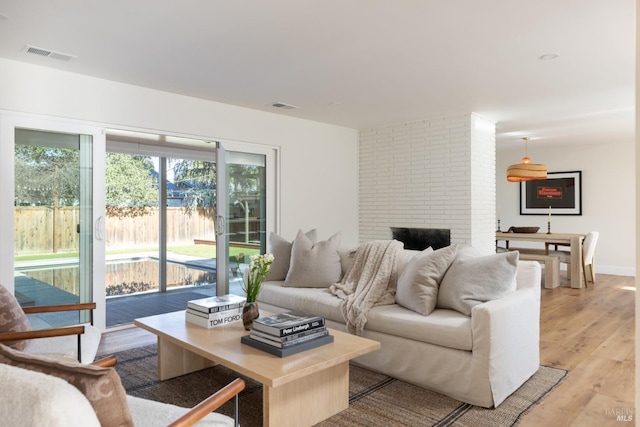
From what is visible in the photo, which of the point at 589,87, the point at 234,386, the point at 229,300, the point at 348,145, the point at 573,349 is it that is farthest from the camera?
the point at 348,145

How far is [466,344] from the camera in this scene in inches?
100

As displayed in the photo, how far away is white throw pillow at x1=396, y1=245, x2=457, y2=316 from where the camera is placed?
2908mm

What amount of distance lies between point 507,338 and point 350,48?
234 centimetres

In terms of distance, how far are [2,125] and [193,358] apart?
254 centimetres

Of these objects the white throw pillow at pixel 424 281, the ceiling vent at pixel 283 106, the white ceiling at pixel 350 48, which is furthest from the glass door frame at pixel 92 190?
the white throw pillow at pixel 424 281

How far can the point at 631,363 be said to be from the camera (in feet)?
10.6

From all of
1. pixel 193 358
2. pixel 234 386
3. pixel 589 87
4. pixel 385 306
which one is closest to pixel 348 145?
pixel 589 87

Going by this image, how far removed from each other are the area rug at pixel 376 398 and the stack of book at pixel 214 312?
39 centimetres

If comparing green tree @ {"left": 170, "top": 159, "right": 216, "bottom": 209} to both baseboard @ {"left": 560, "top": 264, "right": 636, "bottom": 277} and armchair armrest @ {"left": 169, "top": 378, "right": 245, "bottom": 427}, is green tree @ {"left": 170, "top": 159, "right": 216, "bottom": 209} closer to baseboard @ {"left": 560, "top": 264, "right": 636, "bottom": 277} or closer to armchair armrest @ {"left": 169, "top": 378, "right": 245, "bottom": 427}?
armchair armrest @ {"left": 169, "top": 378, "right": 245, "bottom": 427}

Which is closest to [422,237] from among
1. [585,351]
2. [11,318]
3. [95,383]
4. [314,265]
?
[314,265]

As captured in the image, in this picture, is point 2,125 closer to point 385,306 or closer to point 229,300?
point 229,300

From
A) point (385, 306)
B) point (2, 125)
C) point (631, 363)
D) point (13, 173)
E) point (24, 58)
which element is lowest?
point (631, 363)

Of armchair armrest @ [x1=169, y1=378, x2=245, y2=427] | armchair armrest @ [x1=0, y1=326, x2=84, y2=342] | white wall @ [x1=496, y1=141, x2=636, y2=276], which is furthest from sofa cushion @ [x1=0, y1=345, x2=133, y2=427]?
white wall @ [x1=496, y1=141, x2=636, y2=276]

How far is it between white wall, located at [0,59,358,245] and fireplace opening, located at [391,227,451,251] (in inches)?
30.5
